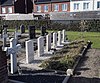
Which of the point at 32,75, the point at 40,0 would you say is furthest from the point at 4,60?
the point at 40,0

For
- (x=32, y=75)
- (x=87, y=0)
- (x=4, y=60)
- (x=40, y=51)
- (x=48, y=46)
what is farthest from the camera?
(x=87, y=0)

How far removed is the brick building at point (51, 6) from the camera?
51625mm

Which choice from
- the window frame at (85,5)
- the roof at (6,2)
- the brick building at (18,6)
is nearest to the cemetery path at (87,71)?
the window frame at (85,5)

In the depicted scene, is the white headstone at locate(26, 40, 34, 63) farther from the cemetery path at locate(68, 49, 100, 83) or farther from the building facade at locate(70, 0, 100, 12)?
the building facade at locate(70, 0, 100, 12)

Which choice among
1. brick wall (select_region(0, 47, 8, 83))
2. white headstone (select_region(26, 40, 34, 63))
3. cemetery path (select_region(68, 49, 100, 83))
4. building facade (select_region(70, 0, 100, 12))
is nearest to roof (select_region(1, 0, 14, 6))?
building facade (select_region(70, 0, 100, 12))

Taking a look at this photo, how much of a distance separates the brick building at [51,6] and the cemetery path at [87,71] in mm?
38999

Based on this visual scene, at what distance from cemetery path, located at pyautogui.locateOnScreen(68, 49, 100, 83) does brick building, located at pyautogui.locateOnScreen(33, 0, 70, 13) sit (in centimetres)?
3900

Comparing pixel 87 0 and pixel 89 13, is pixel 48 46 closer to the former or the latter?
pixel 89 13

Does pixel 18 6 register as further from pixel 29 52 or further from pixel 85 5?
pixel 29 52

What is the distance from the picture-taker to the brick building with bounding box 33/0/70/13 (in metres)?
51.6

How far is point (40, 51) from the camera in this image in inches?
579

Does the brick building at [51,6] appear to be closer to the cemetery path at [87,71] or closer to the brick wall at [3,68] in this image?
the cemetery path at [87,71]

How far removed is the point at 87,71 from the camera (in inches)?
424

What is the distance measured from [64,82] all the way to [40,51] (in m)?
5.95
